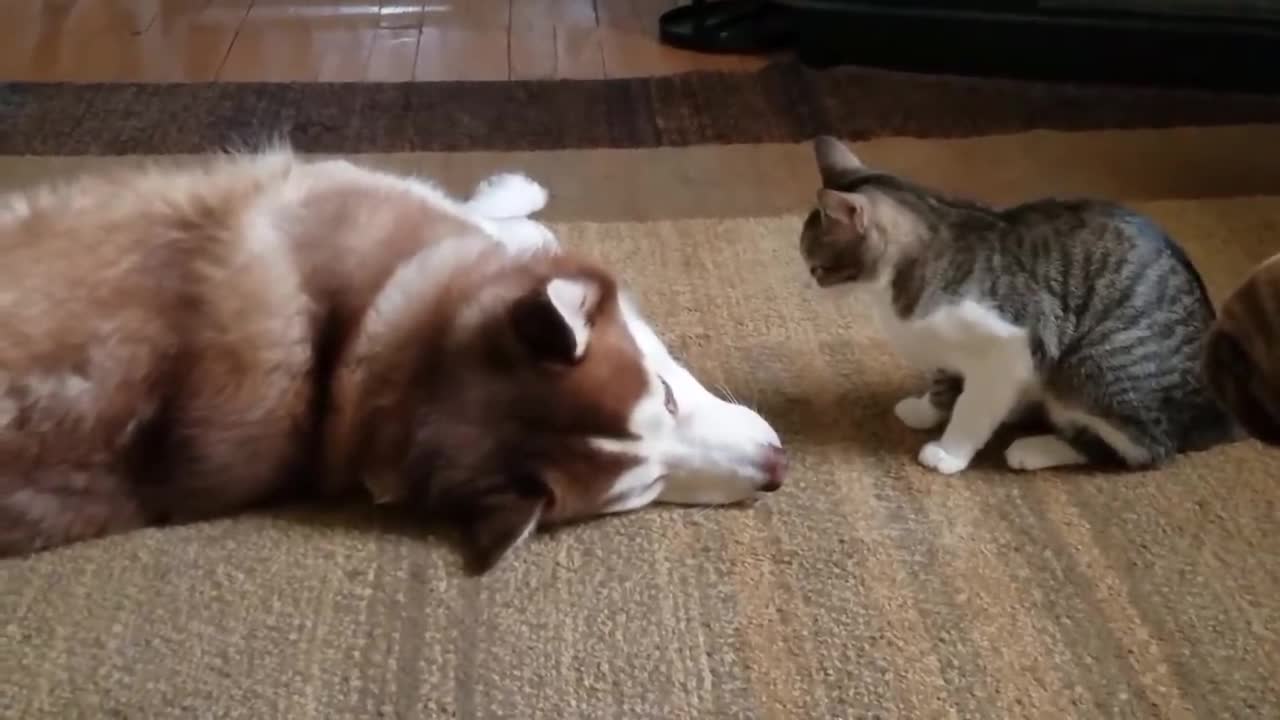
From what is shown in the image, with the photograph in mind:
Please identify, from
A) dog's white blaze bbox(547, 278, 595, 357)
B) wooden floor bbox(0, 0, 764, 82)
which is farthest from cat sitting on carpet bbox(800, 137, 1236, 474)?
wooden floor bbox(0, 0, 764, 82)

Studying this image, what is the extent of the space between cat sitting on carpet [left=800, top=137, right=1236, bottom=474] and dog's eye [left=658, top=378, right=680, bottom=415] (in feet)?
0.95

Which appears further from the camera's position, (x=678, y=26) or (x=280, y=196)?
(x=678, y=26)

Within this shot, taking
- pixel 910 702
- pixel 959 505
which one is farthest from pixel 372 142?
pixel 910 702

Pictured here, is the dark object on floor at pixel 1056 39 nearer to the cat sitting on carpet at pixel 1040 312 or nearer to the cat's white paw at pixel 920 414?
the cat sitting on carpet at pixel 1040 312

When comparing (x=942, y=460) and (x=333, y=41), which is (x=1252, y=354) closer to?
(x=942, y=460)

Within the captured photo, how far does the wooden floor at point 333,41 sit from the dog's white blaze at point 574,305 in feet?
5.61

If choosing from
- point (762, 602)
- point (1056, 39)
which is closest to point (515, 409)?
point (762, 602)

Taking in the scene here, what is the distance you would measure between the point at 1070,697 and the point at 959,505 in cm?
31

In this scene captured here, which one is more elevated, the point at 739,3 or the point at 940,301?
the point at 940,301

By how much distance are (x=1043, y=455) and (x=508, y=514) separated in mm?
666

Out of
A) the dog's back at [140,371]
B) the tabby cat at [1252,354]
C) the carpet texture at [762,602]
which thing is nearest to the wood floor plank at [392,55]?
the carpet texture at [762,602]

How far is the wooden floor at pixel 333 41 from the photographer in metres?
2.97

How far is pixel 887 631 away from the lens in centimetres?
136

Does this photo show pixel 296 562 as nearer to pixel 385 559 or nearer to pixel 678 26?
pixel 385 559
